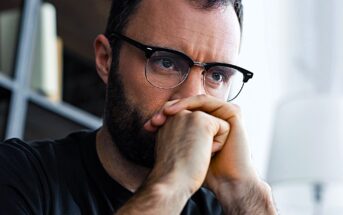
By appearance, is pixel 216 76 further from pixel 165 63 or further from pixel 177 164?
pixel 177 164

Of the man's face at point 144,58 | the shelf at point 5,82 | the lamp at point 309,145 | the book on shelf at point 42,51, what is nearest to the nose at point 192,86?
the man's face at point 144,58

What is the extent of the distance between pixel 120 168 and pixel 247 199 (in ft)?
0.83

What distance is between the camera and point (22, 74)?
7.75 feet

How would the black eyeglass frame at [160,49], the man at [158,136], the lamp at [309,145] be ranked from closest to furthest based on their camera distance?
the man at [158,136] < the black eyeglass frame at [160,49] < the lamp at [309,145]

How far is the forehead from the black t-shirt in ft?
0.81

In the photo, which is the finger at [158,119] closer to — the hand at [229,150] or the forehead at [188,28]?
the hand at [229,150]

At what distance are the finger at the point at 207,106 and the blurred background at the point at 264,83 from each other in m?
1.15

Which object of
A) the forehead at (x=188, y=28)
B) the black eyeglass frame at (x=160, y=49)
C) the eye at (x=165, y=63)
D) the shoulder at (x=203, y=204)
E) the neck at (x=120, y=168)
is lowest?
the shoulder at (x=203, y=204)

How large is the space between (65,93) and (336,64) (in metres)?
1.43

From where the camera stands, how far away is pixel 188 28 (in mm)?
1348

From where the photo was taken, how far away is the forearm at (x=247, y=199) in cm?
127

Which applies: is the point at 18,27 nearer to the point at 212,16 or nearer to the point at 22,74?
the point at 22,74

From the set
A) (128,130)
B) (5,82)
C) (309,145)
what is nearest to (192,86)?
(128,130)

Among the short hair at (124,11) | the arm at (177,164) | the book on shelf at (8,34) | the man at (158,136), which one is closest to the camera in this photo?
the arm at (177,164)
